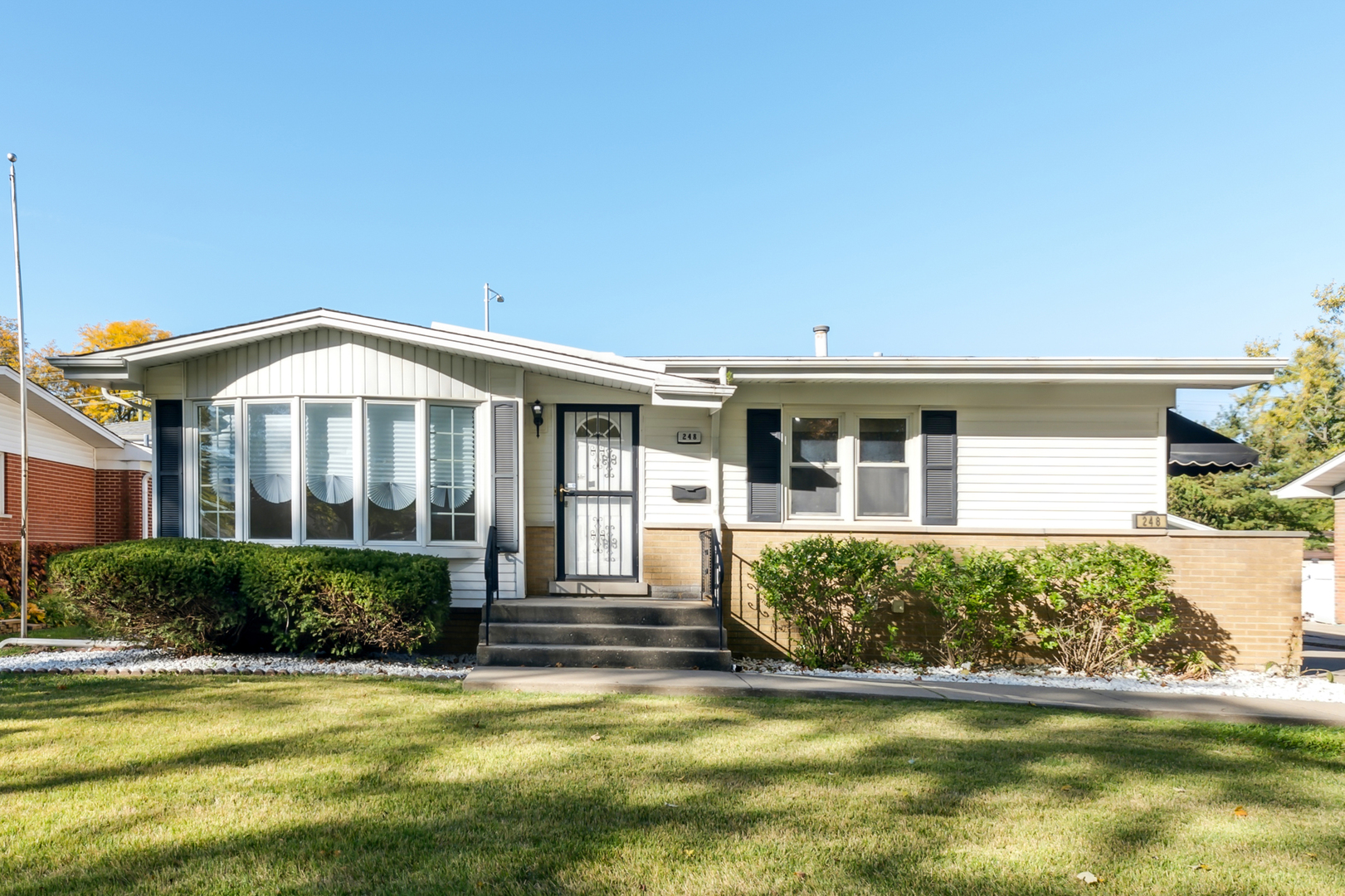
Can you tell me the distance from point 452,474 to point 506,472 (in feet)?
2.02

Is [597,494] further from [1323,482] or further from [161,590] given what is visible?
[1323,482]

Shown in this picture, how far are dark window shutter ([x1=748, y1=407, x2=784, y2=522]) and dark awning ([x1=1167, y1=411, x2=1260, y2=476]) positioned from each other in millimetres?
4580

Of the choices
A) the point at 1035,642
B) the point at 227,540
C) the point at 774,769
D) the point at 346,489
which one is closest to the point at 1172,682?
the point at 1035,642

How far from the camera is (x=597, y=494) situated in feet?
29.5

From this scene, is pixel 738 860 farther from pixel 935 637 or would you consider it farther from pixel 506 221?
pixel 506 221

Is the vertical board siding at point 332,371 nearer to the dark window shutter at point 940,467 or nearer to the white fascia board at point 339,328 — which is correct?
the white fascia board at point 339,328

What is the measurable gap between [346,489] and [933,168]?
46.1ft

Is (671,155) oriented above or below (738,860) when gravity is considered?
above

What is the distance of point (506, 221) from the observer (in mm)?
25203

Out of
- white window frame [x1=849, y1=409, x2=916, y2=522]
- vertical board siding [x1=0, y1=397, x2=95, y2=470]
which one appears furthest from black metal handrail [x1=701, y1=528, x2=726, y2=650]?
vertical board siding [x1=0, y1=397, x2=95, y2=470]

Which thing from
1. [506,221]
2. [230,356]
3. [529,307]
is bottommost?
[230,356]

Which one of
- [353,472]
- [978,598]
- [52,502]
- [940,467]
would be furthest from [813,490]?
[52,502]

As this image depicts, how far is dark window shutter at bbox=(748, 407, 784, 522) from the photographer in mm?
9141

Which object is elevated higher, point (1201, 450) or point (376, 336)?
point (376, 336)
